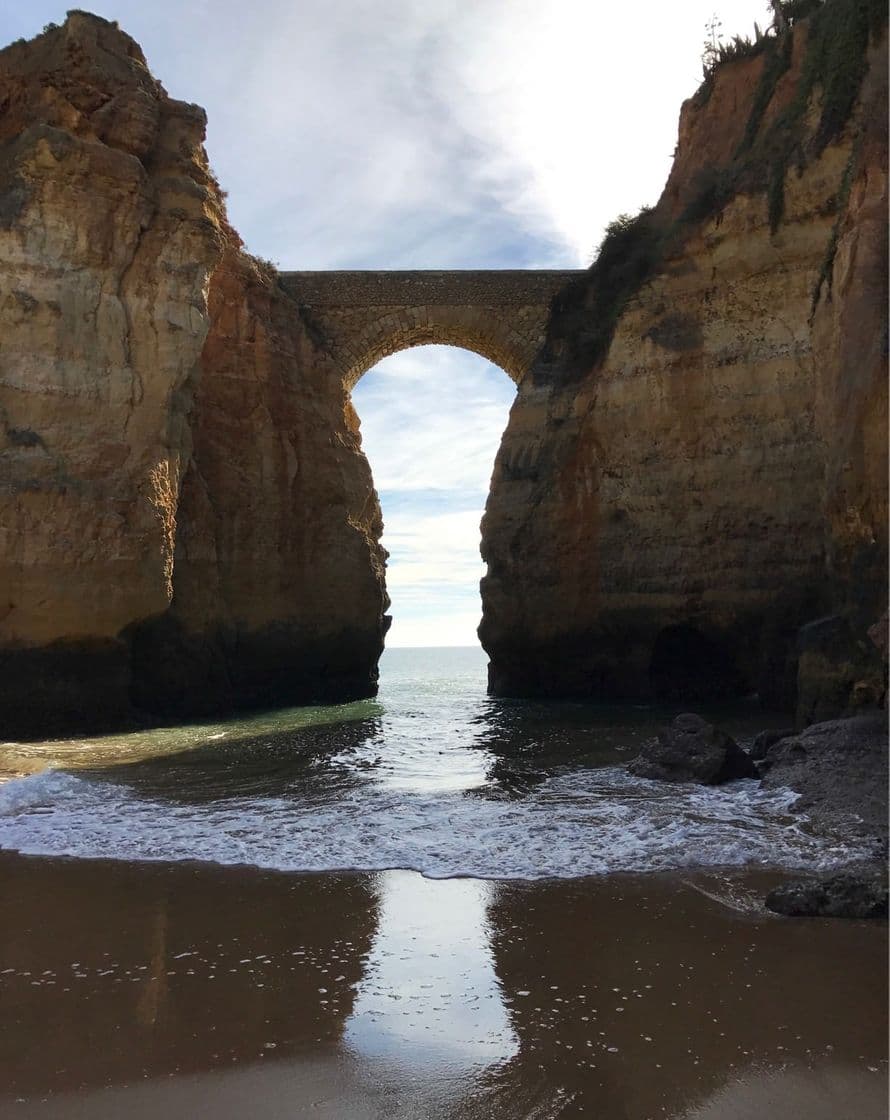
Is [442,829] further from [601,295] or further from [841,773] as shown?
[601,295]

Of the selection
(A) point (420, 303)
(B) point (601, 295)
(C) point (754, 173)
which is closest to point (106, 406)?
(A) point (420, 303)

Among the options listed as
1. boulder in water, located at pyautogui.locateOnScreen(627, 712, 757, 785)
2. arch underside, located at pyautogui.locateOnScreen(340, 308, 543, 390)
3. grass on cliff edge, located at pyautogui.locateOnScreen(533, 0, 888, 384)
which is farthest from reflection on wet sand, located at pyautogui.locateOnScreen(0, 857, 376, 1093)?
arch underside, located at pyautogui.locateOnScreen(340, 308, 543, 390)

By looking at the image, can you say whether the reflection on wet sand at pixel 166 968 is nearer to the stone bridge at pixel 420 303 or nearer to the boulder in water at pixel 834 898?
the boulder in water at pixel 834 898

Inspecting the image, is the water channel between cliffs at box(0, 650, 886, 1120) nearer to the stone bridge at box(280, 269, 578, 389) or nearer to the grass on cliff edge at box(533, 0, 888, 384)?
the grass on cliff edge at box(533, 0, 888, 384)

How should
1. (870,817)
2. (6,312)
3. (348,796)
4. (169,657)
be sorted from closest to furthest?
(870,817)
(348,796)
(6,312)
(169,657)

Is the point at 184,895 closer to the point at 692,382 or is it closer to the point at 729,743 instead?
the point at 729,743

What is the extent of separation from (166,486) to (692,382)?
9047 millimetres

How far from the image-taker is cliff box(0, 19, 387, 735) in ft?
42.2

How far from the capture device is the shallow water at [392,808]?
220 inches

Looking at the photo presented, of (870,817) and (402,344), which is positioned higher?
(402,344)

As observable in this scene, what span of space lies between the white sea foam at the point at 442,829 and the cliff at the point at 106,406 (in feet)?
17.4

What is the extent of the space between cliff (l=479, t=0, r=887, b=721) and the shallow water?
4.53 m

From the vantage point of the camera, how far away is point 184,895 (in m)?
4.84

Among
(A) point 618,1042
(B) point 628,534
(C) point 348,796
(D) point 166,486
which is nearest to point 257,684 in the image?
(D) point 166,486
